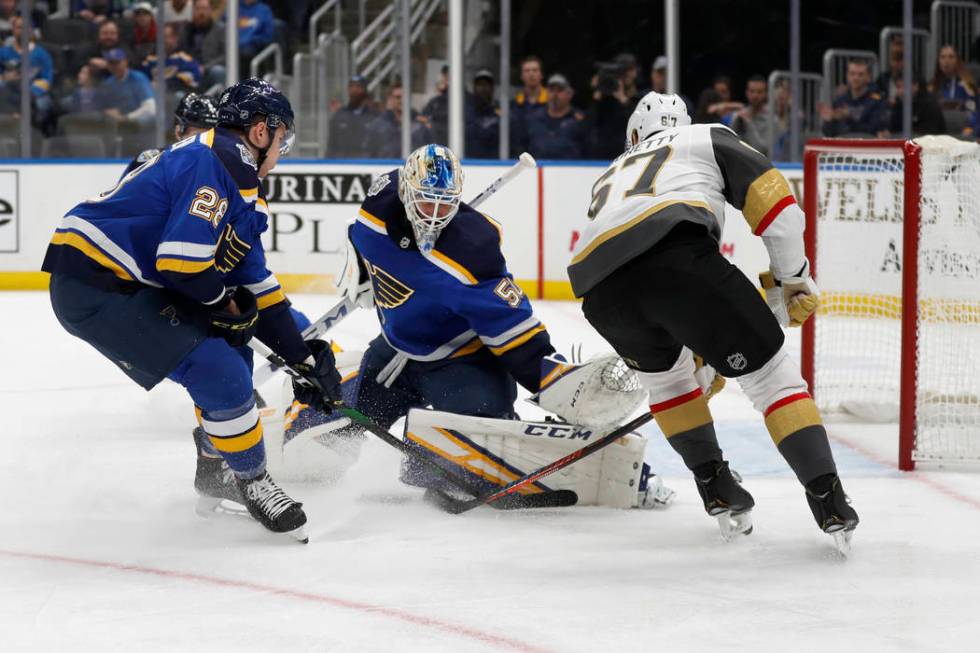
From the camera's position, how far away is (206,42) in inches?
307

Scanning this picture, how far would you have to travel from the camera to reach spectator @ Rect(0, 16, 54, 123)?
7785mm

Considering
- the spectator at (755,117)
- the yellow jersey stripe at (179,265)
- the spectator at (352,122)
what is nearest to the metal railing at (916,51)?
the spectator at (755,117)

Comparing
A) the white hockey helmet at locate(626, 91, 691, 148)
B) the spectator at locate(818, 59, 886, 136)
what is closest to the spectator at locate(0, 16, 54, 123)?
the spectator at locate(818, 59, 886, 136)

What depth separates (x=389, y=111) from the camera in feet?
25.3

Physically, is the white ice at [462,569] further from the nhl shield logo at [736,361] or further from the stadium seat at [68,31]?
the stadium seat at [68,31]

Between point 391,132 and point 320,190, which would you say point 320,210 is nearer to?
point 320,190

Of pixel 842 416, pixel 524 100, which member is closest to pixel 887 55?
pixel 524 100

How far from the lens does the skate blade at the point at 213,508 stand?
9.70 feet

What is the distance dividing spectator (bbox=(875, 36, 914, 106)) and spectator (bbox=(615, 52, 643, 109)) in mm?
1339

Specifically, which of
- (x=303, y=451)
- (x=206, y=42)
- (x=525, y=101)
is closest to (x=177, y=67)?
(x=206, y=42)

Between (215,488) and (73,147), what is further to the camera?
(73,147)

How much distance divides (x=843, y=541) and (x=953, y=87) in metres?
5.50

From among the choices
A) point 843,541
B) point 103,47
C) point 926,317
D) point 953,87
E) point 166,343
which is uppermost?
point 103,47

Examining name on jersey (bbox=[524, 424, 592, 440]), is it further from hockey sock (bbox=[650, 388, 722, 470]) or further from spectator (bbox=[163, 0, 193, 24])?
spectator (bbox=[163, 0, 193, 24])
